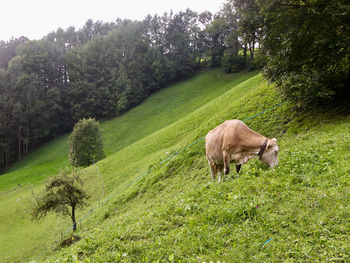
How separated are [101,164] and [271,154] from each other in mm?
30750

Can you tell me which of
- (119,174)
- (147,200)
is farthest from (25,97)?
(147,200)

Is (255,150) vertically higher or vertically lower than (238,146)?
lower

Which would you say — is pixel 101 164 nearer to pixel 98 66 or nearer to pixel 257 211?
pixel 257 211

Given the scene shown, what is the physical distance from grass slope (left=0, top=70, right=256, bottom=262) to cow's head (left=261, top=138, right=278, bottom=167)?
56.4 ft

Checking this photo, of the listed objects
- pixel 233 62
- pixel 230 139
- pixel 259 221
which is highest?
pixel 233 62

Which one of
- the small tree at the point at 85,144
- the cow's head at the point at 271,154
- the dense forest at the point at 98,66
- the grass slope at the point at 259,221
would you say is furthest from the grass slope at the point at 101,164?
the cow's head at the point at 271,154

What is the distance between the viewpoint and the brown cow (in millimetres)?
8484

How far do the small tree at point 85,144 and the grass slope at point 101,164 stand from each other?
385cm

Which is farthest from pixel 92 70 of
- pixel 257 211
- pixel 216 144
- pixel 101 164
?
pixel 257 211

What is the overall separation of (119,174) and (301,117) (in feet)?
72.2

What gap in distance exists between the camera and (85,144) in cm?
4259

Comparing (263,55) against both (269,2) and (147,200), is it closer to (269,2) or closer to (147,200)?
(269,2)

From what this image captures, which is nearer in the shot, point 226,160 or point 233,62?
point 226,160

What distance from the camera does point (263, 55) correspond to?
16.0 metres
